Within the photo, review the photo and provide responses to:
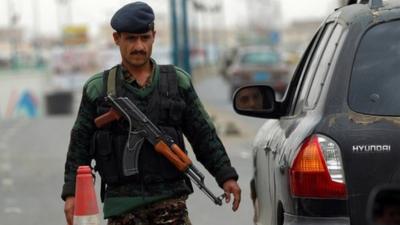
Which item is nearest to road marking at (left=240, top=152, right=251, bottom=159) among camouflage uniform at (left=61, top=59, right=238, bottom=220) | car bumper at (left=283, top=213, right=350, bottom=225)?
camouflage uniform at (left=61, top=59, right=238, bottom=220)

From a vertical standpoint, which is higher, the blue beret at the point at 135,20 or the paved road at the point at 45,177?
the blue beret at the point at 135,20

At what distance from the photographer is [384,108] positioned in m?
4.92

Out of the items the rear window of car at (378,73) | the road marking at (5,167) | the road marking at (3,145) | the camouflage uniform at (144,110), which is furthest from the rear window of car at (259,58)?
the rear window of car at (378,73)

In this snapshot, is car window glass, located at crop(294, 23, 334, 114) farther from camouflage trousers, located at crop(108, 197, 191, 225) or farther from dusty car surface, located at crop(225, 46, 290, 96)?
dusty car surface, located at crop(225, 46, 290, 96)

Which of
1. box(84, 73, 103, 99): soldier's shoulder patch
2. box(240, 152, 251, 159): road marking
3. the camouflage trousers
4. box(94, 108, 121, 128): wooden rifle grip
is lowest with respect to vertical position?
box(240, 152, 251, 159): road marking

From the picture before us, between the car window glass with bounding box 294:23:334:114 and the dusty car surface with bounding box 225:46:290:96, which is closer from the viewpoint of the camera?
the car window glass with bounding box 294:23:334:114

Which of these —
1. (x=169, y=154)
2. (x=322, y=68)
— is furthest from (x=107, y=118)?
(x=322, y=68)

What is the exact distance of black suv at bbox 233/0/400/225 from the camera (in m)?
4.76

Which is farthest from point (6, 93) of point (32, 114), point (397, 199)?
point (397, 199)

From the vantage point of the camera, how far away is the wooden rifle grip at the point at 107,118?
17.9 ft

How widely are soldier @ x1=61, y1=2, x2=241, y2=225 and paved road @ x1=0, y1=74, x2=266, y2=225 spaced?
473 centimetres

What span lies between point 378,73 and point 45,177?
11.5 m

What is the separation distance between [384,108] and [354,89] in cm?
16

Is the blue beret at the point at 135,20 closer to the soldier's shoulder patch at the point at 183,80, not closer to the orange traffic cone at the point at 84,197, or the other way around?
the soldier's shoulder patch at the point at 183,80
